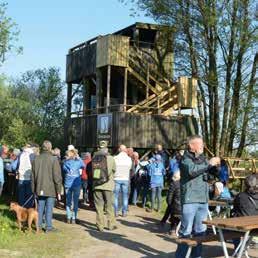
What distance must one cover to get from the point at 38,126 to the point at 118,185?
42.7m

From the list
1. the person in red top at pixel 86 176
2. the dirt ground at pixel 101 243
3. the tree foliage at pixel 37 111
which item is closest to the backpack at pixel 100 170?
the dirt ground at pixel 101 243

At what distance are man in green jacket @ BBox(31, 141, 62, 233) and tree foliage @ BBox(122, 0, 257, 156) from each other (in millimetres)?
13911

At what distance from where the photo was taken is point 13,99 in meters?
58.1

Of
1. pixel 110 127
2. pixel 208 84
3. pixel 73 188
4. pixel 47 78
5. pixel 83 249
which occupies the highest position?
pixel 47 78

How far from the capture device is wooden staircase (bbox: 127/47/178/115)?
89.1 ft

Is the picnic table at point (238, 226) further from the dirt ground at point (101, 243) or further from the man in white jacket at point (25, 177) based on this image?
the man in white jacket at point (25, 177)

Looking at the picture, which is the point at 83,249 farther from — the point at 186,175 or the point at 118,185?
the point at 118,185

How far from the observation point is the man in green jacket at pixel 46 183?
11.8m

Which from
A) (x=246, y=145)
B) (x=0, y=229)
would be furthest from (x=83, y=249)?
(x=246, y=145)

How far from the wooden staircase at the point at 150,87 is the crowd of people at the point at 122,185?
874 cm

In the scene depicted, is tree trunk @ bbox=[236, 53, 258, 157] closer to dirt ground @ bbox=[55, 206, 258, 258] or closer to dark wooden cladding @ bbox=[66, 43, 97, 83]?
dark wooden cladding @ bbox=[66, 43, 97, 83]

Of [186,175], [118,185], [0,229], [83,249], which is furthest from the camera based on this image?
[118,185]

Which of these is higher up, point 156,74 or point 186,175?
point 156,74

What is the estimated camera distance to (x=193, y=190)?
8.36 m
